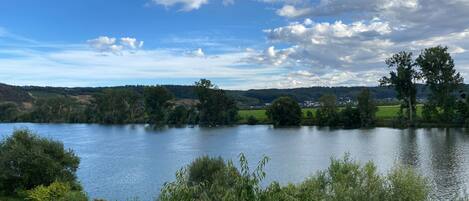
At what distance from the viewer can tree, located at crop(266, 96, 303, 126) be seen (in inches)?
5295

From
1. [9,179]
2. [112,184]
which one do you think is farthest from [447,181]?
[9,179]

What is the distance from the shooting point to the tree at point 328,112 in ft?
416

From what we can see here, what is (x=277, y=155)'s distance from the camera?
6831 centimetres

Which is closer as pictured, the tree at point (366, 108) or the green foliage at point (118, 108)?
the tree at point (366, 108)

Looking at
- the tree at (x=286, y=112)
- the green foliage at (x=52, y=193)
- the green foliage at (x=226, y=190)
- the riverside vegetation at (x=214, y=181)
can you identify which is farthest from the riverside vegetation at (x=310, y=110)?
the green foliage at (x=226, y=190)

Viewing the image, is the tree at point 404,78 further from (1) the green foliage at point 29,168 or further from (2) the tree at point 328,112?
(1) the green foliage at point 29,168

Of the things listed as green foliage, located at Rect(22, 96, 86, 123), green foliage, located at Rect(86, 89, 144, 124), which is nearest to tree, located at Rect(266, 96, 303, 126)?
green foliage, located at Rect(86, 89, 144, 124)

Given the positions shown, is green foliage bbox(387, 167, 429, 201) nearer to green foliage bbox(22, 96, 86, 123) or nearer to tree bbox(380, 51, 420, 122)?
tree bbox(380, 51, 420, 122)

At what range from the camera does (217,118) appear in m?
148

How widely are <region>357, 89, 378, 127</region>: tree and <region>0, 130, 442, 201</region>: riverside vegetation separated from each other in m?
83.1

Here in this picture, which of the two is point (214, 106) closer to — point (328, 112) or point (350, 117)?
point (328, 112)

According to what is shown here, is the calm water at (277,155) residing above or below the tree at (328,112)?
below

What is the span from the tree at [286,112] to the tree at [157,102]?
130ft

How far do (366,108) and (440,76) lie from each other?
19.3 metres
